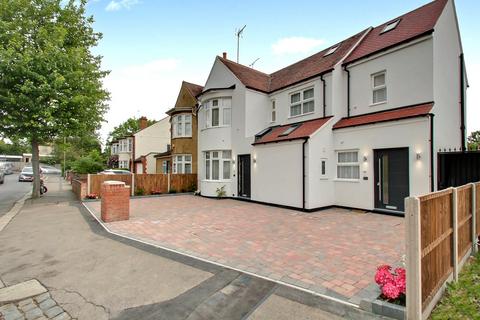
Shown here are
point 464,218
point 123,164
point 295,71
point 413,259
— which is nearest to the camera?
point 413,259

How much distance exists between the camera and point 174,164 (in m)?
20.7

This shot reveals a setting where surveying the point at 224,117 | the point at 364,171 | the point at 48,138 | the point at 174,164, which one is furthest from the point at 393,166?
the point at 48,138

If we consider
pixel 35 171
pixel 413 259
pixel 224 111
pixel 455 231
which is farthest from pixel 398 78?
pixel 35 171

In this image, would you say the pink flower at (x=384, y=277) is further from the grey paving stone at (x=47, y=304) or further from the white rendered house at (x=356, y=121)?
the white rendered house at (x=356, y=121)

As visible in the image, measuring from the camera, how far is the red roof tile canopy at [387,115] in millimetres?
9099

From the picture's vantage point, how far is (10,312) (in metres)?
3.39

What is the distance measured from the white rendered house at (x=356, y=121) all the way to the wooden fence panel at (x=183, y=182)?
393 centimetres

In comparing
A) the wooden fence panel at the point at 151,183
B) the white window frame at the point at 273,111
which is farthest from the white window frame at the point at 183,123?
the white window frame at the point at 273,111

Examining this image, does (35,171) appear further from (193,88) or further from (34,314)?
(34,314)

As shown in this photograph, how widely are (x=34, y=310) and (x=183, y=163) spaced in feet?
54.7

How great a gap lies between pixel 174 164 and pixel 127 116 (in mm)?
41597

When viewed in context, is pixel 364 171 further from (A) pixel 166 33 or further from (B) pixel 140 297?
(A) pixel 166 33

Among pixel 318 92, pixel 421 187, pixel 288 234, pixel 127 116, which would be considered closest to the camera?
pixel 288 234

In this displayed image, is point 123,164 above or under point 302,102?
under
